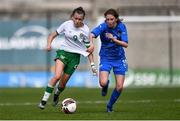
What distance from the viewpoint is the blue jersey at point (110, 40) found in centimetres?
1694

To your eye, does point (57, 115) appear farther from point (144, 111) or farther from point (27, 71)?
point (27, 71)

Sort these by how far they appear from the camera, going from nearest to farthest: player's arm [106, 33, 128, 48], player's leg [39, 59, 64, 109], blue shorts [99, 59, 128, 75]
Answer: player's arm [106, 33, 128, 48], player's leg [39, 59, 64, 109], blue shorts [99, 59, 128, 75]

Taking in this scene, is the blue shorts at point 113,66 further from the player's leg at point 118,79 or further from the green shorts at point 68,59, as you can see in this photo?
the green shorts at point 68,59

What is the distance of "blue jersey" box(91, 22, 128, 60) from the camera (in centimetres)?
1694

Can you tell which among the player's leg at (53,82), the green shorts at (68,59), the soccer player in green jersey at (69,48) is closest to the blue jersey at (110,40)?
the soccer player in green jersey at (69,48)

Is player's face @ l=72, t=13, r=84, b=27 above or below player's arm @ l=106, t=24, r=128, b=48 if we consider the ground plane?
above

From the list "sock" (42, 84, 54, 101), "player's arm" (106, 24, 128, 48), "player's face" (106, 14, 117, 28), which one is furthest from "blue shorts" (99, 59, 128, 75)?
"sock" (42, 84, 54, 101)

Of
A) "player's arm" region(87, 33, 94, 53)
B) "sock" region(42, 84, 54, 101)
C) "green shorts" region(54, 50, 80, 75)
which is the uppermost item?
"player's arm" region(87, 33, 94, 53)

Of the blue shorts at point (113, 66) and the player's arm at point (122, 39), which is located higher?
the player's arm at point (122, 39)

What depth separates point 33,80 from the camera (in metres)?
34.8

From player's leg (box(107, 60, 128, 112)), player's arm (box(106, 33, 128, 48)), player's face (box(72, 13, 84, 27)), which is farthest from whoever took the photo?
player's leg (box(107, 60, 128, 112))

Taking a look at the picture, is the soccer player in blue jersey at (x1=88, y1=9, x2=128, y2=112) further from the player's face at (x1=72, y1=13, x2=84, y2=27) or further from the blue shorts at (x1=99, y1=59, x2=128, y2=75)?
the player's face at (x1=72, y1=13, x2=84, y2=27)

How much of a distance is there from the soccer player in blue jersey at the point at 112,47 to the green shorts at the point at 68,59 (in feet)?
1.96

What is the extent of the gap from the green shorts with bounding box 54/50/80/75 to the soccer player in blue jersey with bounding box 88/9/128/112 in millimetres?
598
